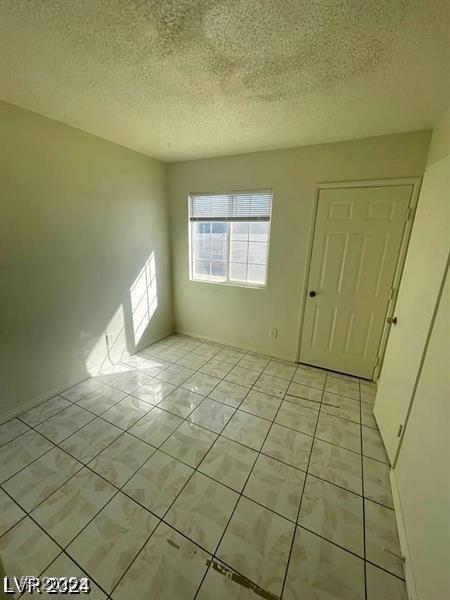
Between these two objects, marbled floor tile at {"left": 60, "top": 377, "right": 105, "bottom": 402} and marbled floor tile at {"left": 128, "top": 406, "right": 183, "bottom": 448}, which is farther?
marbled floor tile at {"left": 60, "top": 377, "right": 105, "bottom": 402}

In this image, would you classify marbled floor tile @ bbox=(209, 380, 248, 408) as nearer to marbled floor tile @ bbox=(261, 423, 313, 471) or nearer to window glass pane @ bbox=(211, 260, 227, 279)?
marbled floor tile @ bbox=(261, 423, 313, 471)

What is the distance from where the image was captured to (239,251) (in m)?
3.09

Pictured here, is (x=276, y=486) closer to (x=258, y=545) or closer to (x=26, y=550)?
(x=258, y=545)

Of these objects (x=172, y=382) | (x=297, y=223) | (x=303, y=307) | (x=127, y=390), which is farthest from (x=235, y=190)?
(x=127, y=390)

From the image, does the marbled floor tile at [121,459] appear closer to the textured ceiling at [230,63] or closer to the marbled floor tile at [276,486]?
the marbled floor tile at [276,486]

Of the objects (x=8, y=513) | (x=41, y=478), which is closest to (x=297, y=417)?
(x=41, y=478)

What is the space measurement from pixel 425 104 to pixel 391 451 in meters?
2.42

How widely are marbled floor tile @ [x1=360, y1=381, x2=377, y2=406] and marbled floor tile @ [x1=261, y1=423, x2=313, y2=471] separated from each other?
875mm

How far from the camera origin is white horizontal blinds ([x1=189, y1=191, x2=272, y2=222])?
281 cm

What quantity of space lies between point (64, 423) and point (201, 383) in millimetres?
1243

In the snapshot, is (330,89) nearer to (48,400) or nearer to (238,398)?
(238,398)

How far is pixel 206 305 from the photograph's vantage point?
11.4ft

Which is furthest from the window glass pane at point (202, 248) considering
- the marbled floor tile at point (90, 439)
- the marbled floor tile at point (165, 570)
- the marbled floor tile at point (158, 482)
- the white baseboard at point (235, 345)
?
the marbled floor tile at point (165, 570)

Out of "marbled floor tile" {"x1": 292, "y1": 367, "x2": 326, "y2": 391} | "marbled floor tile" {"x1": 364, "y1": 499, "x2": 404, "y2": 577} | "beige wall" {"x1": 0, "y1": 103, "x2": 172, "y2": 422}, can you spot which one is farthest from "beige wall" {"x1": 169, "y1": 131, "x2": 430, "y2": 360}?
"marbled floor tile" {"x1": 364, "y1": 499, "x2": 404, "y2": 577}
